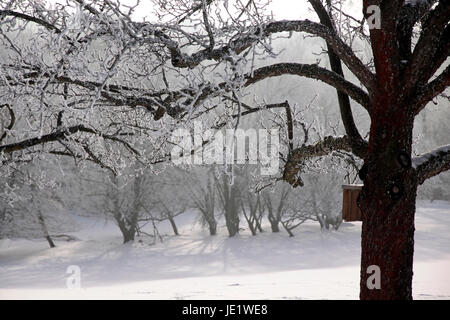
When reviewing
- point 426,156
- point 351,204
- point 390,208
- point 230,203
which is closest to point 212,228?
point 230,203

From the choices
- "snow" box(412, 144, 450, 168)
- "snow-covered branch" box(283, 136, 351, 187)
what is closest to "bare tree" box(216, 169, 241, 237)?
"snow-covered branch" box(283, 136, 351, 187)

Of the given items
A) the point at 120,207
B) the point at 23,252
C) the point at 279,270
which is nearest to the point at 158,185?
the point at 120,207

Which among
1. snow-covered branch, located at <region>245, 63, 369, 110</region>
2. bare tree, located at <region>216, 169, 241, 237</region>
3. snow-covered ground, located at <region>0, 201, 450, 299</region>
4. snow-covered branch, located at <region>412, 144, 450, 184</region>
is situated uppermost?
snow-covered branch, located at <region>245, 63, 369, 110</region>

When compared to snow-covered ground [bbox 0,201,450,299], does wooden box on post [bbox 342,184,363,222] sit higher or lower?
higher

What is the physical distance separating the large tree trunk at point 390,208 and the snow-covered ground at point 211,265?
5389 millimetres

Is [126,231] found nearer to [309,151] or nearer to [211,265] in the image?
[211,265]

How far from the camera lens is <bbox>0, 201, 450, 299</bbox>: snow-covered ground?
11.6m

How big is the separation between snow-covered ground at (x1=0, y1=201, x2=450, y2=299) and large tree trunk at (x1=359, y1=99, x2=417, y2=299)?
5389mm

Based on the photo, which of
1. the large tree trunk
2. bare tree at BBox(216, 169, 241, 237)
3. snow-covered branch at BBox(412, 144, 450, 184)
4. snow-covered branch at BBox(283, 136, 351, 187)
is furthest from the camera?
bare tree at BBox(216, 169, 241, 237)

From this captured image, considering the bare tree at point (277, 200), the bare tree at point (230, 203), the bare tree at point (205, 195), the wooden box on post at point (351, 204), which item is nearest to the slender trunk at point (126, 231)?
the bare tree at point (205, 195)

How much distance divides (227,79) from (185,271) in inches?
569

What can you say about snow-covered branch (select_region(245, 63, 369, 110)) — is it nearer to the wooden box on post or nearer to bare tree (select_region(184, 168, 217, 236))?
the wooden box on post

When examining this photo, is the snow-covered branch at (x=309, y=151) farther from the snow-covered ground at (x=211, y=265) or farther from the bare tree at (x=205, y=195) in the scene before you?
the bare tree at (x=205, y=195)
